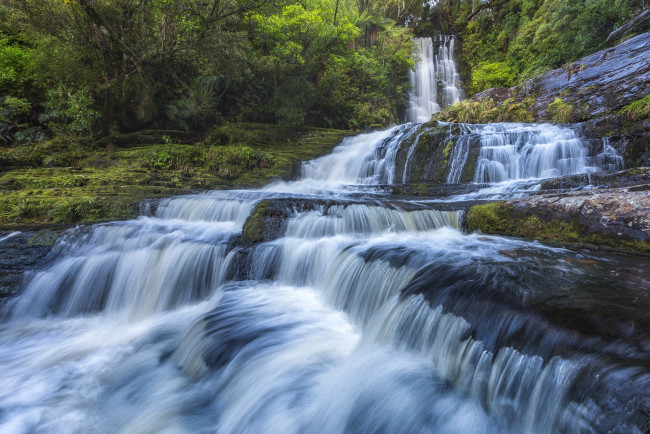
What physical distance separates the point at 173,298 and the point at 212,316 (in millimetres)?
1159

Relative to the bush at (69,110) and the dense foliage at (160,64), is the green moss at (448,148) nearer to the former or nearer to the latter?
the dense foliage at (160,64)

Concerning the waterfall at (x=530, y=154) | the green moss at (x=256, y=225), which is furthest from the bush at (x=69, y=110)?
the waterfall at (x=530, y=154)

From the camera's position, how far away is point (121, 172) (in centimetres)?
→ 868

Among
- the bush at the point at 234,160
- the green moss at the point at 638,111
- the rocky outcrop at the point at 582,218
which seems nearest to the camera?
the rocky outcrop at the point at 582,218

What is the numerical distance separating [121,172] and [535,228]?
10.0 m

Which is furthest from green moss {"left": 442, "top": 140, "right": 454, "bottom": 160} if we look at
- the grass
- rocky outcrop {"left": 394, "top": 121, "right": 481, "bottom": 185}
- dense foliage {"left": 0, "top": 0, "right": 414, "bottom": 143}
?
dense foliage {"left": 0, "top": 0, "right": 414, "bottom": 143}

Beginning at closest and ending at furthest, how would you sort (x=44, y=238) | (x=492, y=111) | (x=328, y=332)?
(x=328, y=332)
(x=44, y=238)
(x=492, y=111)

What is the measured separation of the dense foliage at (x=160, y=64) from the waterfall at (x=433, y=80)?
6399 mm

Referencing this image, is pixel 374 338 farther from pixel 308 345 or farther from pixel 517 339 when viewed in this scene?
pixel 517 339

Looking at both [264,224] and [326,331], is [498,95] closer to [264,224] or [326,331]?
[264,224]

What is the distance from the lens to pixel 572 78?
34.3ft

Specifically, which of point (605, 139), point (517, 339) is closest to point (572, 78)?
point (605, 139)

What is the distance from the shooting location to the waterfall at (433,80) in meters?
20.3

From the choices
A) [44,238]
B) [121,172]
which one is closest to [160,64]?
[121,172]
